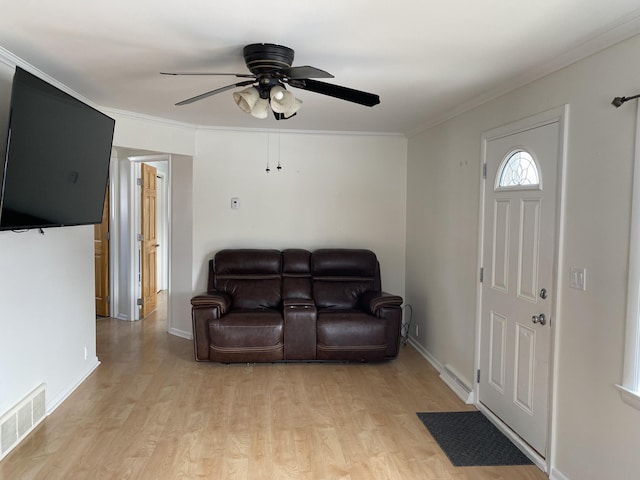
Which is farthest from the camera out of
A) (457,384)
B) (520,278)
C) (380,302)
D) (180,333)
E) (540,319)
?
(180,333)

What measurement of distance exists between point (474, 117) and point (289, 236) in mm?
2323

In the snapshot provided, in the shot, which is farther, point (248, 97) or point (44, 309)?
point (44, 309)

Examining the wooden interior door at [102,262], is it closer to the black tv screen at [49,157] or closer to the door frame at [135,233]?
the door frame at [135,233]

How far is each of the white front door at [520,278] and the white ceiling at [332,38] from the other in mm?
490

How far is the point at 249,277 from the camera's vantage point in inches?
180

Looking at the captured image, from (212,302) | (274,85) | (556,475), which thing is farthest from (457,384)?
(274,85)

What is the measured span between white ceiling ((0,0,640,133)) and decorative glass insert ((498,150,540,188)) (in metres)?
0.46

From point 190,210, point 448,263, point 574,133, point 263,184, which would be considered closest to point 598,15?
point 574,133

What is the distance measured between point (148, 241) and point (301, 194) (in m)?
2.28

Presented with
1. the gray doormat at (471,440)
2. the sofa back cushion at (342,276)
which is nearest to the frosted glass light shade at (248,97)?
the gray doormat at (471,440)

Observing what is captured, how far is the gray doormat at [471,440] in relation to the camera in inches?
103

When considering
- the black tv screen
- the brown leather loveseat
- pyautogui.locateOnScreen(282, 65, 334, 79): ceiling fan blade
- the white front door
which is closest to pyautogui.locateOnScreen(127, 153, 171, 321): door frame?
the brown leather loveseat

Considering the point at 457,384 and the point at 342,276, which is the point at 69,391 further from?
the point at 457,384

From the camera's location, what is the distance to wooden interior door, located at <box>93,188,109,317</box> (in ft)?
18.5
